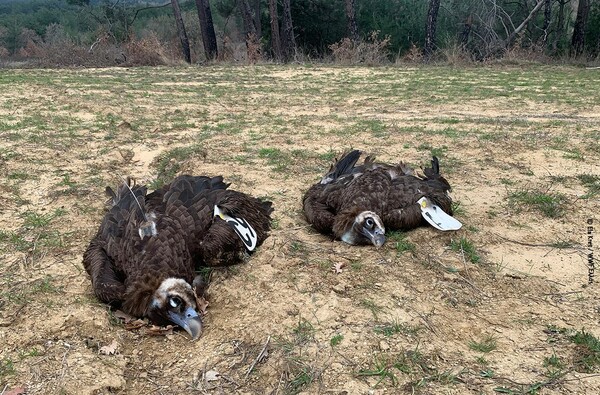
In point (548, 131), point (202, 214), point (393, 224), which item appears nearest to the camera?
point (202, 214)

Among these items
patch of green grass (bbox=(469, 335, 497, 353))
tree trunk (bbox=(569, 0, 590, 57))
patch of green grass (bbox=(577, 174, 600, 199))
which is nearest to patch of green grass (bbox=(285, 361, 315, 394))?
patch of green grass (bbox=(469, 335, 497, 353))

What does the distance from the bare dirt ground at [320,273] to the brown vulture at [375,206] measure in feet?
0.48

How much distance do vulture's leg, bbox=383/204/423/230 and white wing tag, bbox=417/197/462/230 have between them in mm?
60

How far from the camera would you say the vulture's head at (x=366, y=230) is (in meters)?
4.22

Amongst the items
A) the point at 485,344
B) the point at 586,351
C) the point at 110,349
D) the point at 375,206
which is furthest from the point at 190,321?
the point at 586,351

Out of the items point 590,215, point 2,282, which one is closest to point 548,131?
point 590,215

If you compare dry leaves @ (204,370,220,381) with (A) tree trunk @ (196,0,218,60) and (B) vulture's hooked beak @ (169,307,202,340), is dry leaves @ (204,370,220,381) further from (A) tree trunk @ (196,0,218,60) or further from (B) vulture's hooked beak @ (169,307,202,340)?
(A) tree trunk @ (196,0,218,60)

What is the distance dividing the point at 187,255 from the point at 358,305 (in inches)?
49.3

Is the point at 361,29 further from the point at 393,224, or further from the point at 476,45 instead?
the point at 393,224

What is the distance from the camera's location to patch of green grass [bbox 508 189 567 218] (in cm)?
498

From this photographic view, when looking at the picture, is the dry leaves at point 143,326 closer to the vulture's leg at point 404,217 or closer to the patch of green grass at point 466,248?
the vulture's leg at point 404,217

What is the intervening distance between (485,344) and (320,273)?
4.22ft

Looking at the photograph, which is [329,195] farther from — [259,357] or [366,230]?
[259,357]

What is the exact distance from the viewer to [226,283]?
381 centimetres
